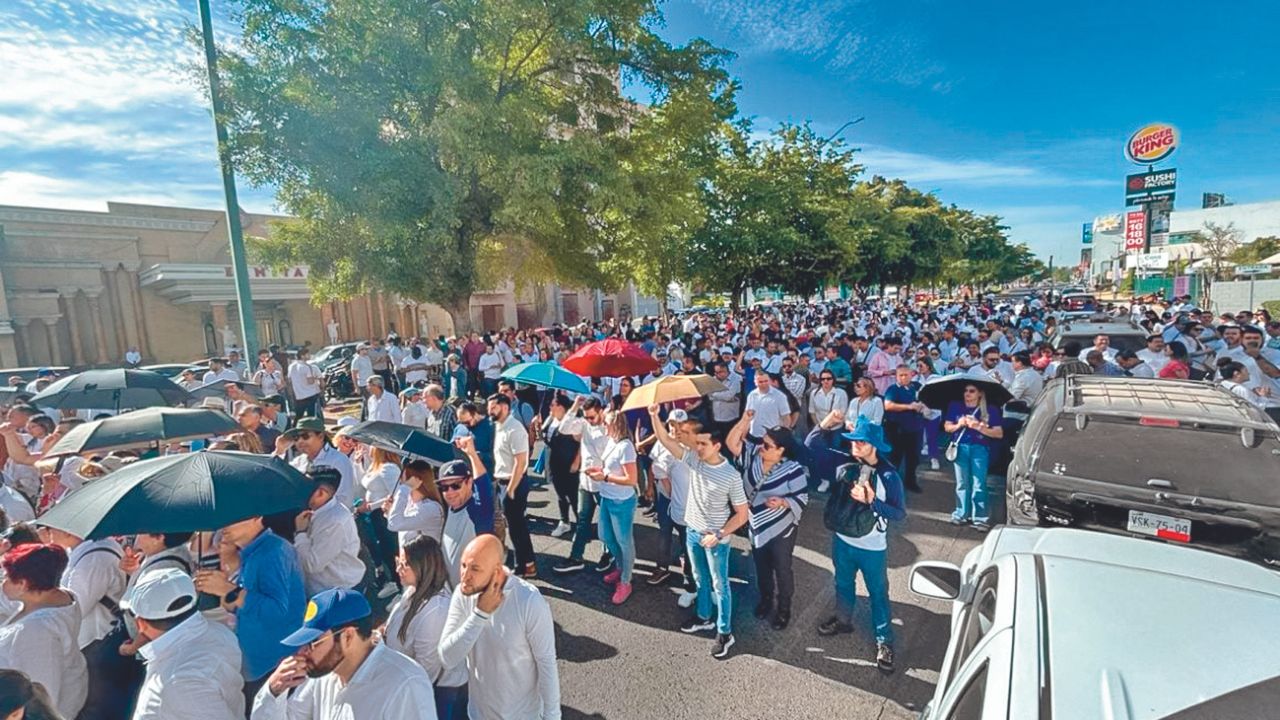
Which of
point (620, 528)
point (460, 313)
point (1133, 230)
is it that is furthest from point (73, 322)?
point (1133, 230)

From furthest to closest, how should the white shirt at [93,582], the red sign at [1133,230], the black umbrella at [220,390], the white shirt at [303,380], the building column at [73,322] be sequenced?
the red sign at [1133,230]
the building column at [73,322]
the white shirt at [303,380]
the black umbrella at [220,390]
the white shirt at [93,582]

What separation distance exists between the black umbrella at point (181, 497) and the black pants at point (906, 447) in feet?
22.0

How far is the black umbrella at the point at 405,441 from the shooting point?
4.54 meters

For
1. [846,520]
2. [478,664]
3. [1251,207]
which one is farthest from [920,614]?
[1251,207]

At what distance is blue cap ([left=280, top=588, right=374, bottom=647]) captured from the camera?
7.00ft

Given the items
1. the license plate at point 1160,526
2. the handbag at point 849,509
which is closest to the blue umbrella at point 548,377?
the handbag at point 849,509

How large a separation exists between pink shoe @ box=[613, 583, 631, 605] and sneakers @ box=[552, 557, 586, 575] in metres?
0.77

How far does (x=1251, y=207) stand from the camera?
61344 mm

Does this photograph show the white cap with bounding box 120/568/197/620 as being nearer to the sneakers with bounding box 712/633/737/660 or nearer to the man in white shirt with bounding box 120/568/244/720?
the man in white shirt with bounding box 120/568/244/720

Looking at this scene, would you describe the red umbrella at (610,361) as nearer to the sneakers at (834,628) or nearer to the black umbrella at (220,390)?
the sneakers at (834,628)

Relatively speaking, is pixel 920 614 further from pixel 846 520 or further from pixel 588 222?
pixel 588 222

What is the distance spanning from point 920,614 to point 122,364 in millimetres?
33269

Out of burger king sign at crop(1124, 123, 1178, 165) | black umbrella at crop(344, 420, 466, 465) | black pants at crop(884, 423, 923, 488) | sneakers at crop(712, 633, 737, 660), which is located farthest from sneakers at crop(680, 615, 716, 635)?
burger king sign at crop(1124, 123, 1178, 165)

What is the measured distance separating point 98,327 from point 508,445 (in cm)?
3068
